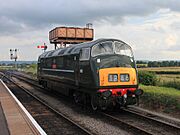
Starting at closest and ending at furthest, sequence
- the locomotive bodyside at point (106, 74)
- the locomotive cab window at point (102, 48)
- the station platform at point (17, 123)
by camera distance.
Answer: the station platform at point (17, 123), the locomotive bodyside at point (106, 74), the locomotive cab window at point (102, 48)

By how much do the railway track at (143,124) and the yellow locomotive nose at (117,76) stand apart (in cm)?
144

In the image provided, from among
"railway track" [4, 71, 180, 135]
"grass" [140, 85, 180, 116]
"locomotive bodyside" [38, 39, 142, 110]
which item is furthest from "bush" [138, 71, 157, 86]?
"railway track" [4, 71, 180, 135]

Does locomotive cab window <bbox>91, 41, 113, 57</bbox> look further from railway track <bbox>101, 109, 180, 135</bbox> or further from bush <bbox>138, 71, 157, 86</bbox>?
bush <bbox>138, 71, 157, 86</bbox>

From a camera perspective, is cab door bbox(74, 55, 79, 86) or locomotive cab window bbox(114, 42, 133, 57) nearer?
locomotive cab window bbox(114, 42, 133, 57)

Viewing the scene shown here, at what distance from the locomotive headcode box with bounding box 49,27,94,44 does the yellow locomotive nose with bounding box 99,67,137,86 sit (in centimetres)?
2474

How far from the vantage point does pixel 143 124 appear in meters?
10.6

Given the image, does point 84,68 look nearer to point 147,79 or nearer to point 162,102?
point 162,102

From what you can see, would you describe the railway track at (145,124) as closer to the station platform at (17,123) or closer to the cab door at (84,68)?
the cab door at (84,68)

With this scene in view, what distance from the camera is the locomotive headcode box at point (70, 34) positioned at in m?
36.6

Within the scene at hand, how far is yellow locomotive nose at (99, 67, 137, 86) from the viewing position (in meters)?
12.0

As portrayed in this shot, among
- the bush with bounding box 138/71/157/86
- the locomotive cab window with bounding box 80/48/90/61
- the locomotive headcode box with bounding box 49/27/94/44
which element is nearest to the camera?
the locomotive cab window with bounding box 80/48/90/61

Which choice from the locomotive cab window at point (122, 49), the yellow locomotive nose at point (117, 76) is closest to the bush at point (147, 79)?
the locomotive cab window at point (122, 49)

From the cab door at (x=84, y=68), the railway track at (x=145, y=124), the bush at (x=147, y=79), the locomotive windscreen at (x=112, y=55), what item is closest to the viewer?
the railway track at (x=145, y=124)

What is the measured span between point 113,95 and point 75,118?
1.95 meters
